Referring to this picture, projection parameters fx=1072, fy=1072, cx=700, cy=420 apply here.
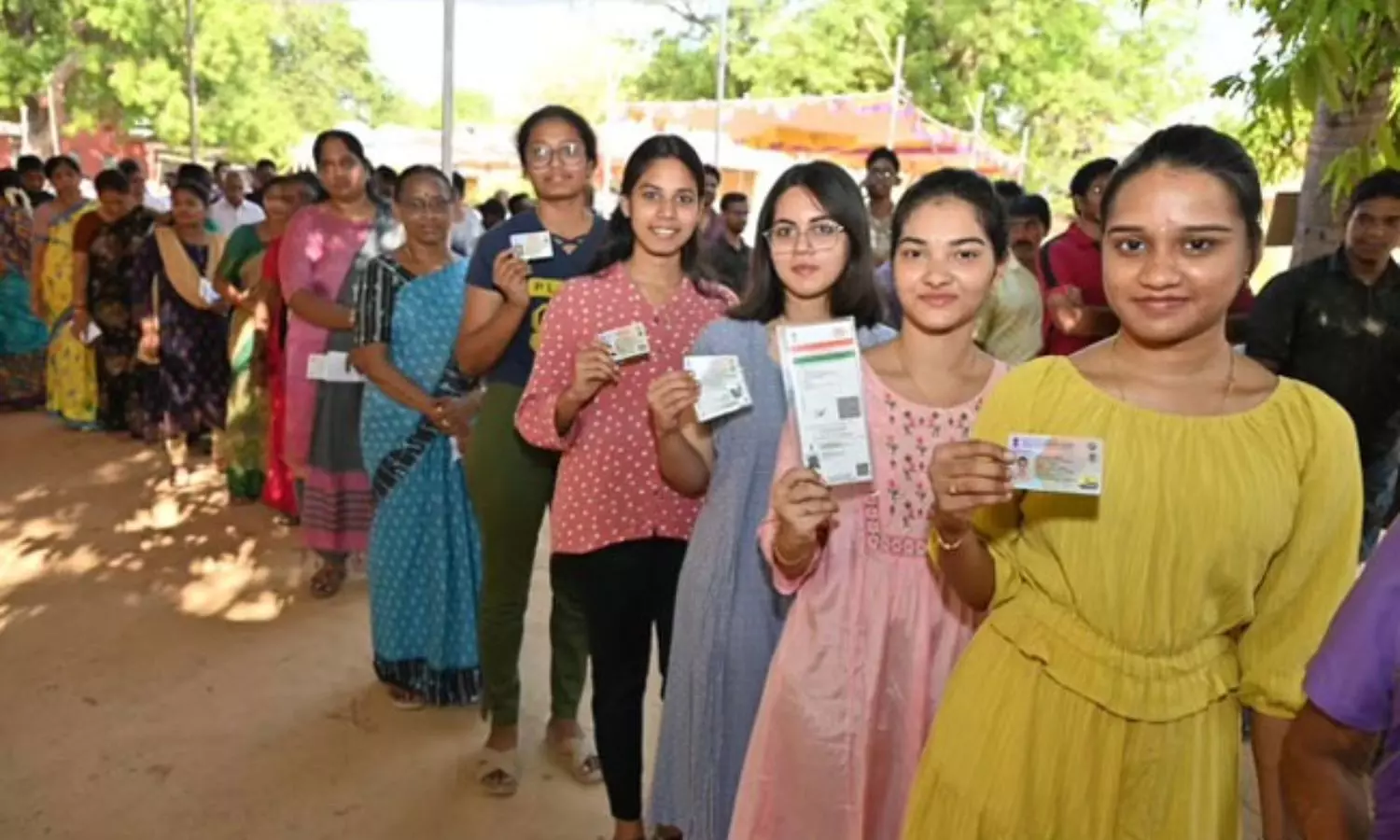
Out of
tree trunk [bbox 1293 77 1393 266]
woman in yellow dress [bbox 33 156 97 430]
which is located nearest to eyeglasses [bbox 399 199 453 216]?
tree trunk [bbox 1293 77 1393 266]

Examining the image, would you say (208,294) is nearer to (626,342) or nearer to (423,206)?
(423,206)

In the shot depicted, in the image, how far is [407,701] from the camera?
400cm

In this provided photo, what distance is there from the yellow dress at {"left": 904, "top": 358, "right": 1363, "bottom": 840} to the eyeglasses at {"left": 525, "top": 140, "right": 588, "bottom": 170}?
1835 millimetres

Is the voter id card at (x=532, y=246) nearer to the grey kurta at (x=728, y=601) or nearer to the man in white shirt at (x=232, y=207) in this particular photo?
the grey kurta at (x=728, y=601)

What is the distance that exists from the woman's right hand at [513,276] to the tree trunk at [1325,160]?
2.63 meters

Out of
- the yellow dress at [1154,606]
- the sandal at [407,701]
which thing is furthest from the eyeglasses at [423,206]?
the yellow dress at [1154,606]

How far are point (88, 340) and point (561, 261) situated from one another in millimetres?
5939

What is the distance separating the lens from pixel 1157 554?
1.51 metres

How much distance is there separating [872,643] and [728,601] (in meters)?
0.44

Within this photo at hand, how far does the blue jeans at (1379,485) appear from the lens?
4016mm

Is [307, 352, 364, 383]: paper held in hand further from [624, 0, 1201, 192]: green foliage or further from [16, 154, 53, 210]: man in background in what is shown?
[624, 0, 1201, 192]: green foliage

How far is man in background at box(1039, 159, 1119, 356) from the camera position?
410 cm

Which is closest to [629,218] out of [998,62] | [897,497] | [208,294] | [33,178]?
[897,497]

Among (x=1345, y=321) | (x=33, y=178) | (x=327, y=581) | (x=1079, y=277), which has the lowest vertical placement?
(x=327, y=581)
